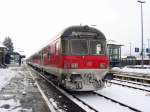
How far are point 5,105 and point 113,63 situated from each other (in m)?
34.1

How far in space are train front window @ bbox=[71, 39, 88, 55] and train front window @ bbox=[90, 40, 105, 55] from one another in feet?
1.00

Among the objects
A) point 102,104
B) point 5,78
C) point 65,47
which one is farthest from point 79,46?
point 5,78

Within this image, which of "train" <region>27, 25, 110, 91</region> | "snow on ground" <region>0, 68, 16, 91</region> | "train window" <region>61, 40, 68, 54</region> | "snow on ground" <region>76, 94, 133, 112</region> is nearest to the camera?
"snow on ground" <region>76, 94, 133, 112</region>

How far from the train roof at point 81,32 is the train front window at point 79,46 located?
277mm

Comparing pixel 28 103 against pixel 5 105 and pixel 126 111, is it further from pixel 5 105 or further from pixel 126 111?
pixel 126 111

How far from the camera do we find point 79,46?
13.8 m

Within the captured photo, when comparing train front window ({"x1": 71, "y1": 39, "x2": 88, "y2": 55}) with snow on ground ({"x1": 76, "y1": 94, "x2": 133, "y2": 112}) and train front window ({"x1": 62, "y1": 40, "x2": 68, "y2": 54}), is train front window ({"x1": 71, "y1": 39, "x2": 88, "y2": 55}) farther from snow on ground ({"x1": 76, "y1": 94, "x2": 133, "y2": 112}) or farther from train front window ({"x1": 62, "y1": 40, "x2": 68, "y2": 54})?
snow on ground ({"x1": 76, "y1": 94, "x2": 133, "y2": 112})

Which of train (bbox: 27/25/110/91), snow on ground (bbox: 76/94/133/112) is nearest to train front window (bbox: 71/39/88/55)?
train (bbox: 27/25/110/91)

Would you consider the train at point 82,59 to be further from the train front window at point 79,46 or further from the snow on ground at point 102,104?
the snow on ground at point 102,104

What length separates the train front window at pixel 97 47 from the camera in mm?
13906

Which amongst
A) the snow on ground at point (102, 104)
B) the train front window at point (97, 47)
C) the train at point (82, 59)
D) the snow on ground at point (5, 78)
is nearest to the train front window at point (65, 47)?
the train at point (82, 59)

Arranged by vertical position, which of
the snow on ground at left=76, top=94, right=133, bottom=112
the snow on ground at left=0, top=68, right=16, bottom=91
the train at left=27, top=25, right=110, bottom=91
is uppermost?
the train at left=27, top=25, right=110, bottom=91

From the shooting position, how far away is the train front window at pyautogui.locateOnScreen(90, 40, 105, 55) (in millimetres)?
13906

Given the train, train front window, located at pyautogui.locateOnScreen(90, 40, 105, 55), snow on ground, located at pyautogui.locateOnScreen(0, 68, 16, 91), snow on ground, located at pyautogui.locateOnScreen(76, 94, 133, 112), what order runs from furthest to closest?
snow on ground, located at pyautogui.locateOnScreen(0, 68, 16, 91) → train front window, located at pyautogui.locateOnScreen(90, 40, 105, 55) → the train → snow on ground, located at pyautogui.locateOnScreen(76, 94, 133, 112)
